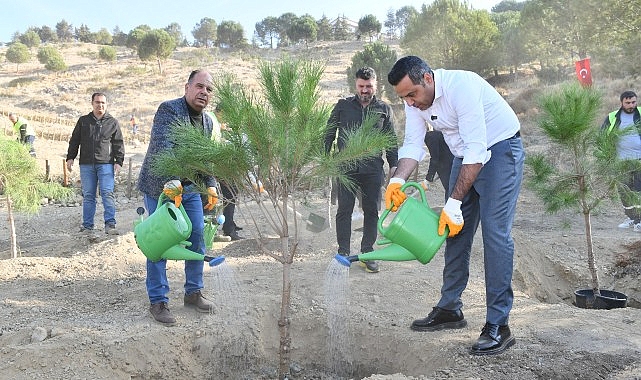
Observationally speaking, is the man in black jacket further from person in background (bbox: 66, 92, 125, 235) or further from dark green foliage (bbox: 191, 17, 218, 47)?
dark green foliage (bbox: 191, 17, 218, 47)

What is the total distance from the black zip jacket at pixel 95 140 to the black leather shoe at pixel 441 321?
368 cm

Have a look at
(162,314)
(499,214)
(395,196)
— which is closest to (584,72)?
(499,214)

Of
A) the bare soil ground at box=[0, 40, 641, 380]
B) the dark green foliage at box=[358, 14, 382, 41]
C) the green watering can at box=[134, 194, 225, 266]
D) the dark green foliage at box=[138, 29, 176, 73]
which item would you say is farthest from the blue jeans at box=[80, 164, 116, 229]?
the dark green foliage at box=[358, 14, 382, 41]

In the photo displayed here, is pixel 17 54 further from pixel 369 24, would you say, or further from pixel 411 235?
pixel 411 235

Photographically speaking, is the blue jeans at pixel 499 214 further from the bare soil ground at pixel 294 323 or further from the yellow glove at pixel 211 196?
the yellow glove at pixel 211 196

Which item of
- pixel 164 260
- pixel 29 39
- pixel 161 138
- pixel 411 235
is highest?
pixel 29 39

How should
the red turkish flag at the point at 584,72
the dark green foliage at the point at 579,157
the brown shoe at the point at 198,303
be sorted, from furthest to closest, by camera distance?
the red turkish flag at the point at 584,72, the dark green foliage at the point at 579,157, the brown shoe at the point at 198,303

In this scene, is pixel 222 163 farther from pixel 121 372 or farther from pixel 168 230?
pixel 121 372

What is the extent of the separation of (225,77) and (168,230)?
77cm

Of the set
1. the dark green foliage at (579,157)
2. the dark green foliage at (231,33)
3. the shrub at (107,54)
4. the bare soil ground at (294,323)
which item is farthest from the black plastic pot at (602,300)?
the dark green foliage at (231,33)

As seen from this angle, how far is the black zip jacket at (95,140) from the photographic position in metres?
5.56

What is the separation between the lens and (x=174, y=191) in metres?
2.79

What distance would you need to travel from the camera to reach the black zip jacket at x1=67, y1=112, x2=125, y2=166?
18.2 feet

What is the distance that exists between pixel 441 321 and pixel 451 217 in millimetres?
825
